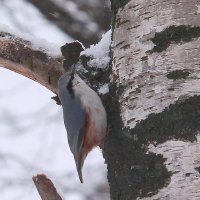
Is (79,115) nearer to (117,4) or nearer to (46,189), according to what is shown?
(46,189)

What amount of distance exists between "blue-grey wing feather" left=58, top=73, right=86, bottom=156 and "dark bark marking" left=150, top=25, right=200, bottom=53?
2.23 ft

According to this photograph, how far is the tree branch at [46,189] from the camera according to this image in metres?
2.28

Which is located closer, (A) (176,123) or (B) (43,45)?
(A) (176,123)

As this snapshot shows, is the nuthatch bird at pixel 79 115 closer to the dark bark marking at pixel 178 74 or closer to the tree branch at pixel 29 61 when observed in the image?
the tree branch at pixel 29 61

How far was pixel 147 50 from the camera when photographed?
1908mm

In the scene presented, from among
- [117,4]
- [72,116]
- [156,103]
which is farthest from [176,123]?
[72,116]

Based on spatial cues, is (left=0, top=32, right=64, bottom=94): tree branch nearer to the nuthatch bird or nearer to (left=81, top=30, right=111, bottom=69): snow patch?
the nuthatch bird

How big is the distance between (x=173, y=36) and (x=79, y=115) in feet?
2.57

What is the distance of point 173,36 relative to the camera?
6.11ft

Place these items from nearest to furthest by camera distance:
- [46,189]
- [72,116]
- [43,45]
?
[46,189] < [72,116] < [43,45]

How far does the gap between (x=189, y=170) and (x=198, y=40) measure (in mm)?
381

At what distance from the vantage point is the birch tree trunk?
1701 mm

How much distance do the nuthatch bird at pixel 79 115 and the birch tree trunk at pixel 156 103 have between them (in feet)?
1.20

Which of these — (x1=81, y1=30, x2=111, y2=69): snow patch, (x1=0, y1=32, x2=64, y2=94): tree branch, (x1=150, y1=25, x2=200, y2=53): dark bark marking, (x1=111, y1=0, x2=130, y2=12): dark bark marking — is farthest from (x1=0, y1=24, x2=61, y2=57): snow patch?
(x1=150, y1=25, x2=200, y2=53): dark bark marking
